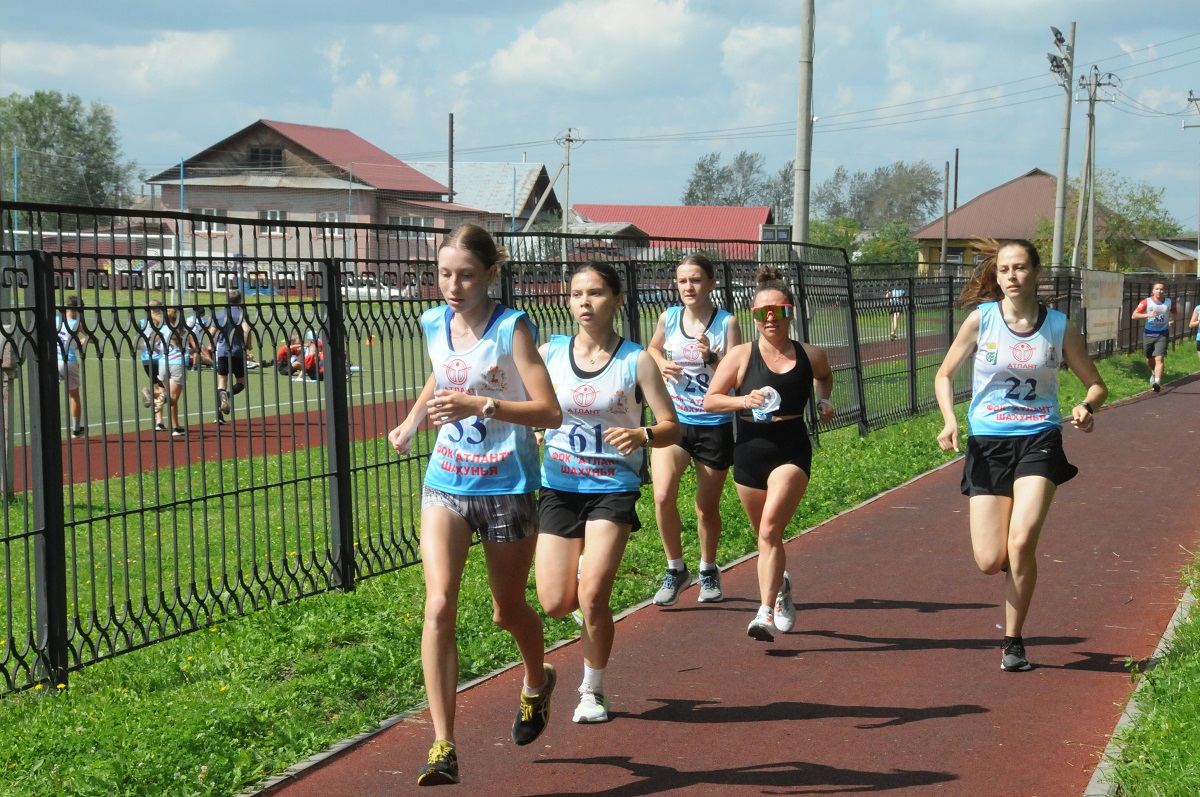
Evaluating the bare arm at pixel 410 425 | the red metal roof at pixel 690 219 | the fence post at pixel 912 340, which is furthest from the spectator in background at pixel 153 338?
the red metal roof at pixel 690 219

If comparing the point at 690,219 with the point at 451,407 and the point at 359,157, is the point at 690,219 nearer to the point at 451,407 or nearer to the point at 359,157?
the point at 359,157

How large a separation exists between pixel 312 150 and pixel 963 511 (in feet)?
173

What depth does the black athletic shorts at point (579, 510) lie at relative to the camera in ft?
19.0

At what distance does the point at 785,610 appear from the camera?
754 cm

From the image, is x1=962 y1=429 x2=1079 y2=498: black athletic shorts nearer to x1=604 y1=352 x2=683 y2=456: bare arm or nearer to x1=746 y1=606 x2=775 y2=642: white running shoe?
x1=746 y1=606 x2=775 y2=642: white running shoe

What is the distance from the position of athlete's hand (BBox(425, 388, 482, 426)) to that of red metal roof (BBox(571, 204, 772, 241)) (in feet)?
292

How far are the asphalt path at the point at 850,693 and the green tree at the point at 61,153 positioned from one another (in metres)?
28.9

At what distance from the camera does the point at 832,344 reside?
16.3 meters

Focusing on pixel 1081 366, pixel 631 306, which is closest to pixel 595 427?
pixel 1081 366

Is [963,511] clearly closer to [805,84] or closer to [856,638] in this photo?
[856,638]

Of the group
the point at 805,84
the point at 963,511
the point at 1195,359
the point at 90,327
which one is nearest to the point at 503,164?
the point at 1195,359

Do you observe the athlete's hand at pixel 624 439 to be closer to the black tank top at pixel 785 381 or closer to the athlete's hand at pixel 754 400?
the athlete's hand at pixel 754 400

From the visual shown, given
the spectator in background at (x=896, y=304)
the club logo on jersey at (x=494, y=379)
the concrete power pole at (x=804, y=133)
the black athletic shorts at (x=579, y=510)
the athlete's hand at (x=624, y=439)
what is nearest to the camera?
the club logo on jersey at (x=494, y=379)

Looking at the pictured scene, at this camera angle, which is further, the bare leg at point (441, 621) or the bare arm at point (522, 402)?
the bare leg at point (441, 621)
